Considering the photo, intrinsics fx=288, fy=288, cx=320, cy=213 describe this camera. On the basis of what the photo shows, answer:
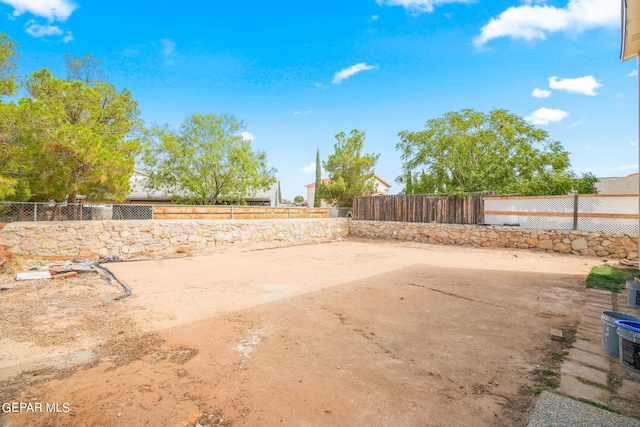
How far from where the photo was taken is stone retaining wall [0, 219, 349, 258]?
7.92 metres

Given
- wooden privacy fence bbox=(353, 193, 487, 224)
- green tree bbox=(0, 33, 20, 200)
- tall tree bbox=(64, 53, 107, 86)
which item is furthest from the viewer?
wooden privacy fence bbox=(353, 193, 487, 224)

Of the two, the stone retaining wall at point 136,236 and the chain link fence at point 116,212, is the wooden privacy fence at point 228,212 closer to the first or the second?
the chain link fence at point 116,212

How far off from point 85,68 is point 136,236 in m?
6.35

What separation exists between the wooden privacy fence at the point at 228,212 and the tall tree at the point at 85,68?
5090mm

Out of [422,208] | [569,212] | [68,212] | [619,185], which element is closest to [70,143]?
[68,212]

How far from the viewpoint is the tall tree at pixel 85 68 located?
1008 cm

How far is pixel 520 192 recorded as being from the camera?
38.5 ft

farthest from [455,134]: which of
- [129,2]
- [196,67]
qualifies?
[129,2]

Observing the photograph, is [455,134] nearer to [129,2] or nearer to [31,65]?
[129,2]

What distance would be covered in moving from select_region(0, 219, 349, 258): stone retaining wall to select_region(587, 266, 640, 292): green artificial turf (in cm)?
1053

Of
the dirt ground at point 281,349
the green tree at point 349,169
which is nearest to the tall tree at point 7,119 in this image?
the dirt ground at point 281,349

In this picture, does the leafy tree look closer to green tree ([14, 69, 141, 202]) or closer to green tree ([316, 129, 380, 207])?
green tree ([14, 69, 141, 202])

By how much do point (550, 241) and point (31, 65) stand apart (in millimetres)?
17384

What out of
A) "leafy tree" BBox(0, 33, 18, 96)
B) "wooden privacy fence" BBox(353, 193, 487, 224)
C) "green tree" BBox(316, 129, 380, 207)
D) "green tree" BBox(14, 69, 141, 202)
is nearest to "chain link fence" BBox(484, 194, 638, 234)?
A: "wooden privacy fence" BBox(353, 193, 487, 224)
